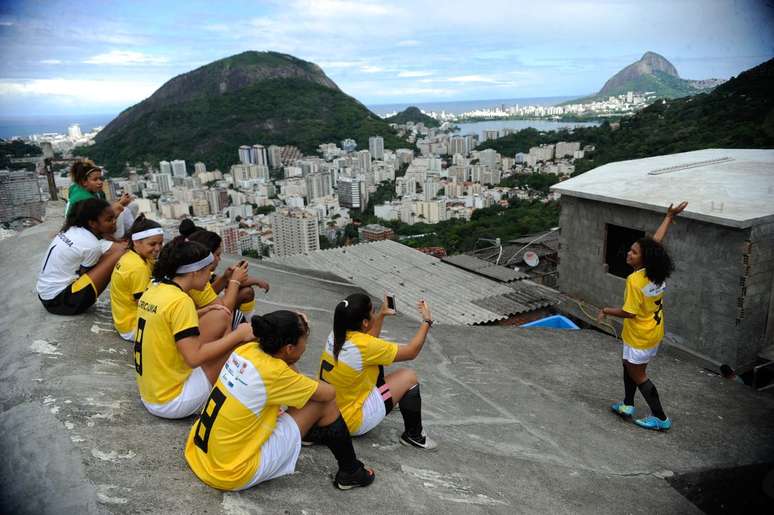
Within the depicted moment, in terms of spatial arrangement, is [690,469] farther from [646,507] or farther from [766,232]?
[766,232]

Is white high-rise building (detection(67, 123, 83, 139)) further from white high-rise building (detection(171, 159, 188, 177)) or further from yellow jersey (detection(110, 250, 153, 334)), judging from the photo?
white high-rise building (detection(171, 159, 188, 177))

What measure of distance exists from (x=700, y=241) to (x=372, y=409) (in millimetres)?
4244

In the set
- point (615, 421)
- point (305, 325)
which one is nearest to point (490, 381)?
point (615, 421)

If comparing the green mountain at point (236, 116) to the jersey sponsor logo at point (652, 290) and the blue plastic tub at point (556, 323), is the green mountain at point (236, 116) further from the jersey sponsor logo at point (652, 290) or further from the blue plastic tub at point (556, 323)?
the jersey sponsor logo at point (652, 290)

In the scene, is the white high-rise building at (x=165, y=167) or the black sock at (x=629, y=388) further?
the white high-rise building at (x=165, y=167)

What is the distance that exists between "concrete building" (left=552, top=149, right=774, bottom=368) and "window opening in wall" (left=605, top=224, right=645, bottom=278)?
0.01 metres

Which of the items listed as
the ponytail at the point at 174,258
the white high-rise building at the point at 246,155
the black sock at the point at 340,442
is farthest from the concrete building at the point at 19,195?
the white high-rise building at the point at 246,155

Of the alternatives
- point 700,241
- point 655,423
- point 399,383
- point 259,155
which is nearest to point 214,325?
point 399,383

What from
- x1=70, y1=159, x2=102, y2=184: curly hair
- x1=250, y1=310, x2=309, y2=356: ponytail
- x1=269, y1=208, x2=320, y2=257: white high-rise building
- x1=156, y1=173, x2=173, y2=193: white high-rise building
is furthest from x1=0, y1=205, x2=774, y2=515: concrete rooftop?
x1=156, y1=173, x2=173, y2=193: white high-rise building

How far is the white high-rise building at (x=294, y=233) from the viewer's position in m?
44.3

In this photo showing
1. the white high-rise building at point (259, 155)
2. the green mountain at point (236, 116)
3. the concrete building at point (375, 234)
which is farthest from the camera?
the white high-rise building at point (259, 155)

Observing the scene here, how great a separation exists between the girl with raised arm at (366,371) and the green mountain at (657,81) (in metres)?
3.48

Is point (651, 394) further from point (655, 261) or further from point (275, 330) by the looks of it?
point (275, 330)

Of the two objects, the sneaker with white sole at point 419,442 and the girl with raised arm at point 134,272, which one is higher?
the girl with raised arm at point 134,272
